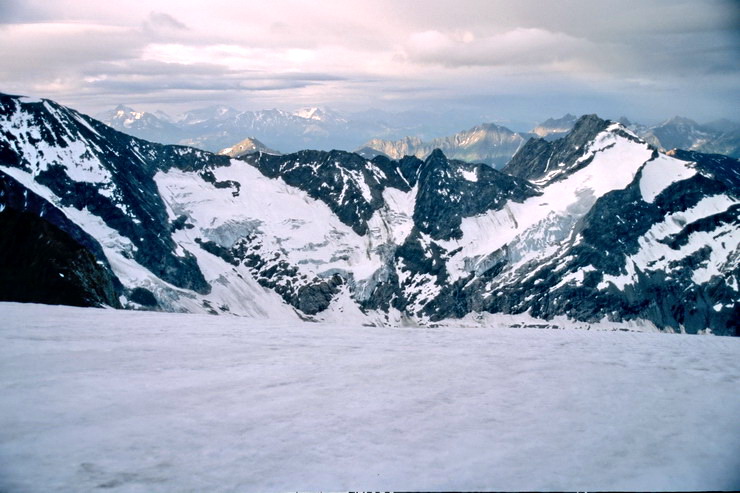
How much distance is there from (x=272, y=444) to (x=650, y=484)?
517cm

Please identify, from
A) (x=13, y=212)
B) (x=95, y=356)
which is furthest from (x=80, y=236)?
(x=95, y=356)

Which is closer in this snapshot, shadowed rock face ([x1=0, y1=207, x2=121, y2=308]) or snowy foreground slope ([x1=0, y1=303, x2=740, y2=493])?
snowy foreground slope ([x1=0, y1=303, x2=740, y2=493])

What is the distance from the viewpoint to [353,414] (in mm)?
8570

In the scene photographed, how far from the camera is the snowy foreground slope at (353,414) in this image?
668cm

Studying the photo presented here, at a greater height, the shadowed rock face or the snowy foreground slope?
Result: the snowy foreground slope

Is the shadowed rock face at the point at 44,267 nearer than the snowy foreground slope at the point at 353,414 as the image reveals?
No

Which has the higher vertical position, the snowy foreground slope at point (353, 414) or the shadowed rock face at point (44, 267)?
the snowy foreground slope at point (353, 414)

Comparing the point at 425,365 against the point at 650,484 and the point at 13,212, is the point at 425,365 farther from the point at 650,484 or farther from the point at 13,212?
the point at 13,212

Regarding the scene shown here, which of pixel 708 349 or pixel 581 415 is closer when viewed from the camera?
pixel 581 415

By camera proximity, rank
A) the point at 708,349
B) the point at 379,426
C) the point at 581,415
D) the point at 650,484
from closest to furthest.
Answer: the point at 650,484, the point at 379,426, the point at 581,415, the point at 708,349

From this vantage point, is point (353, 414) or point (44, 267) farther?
point (44, 267)

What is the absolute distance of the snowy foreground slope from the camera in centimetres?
668

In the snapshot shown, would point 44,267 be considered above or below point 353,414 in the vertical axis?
below

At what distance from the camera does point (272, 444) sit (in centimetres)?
Result: 743
